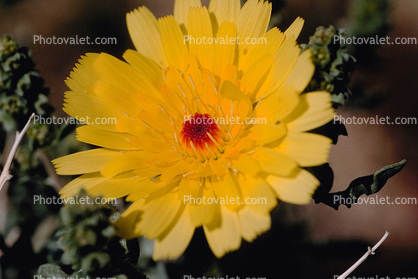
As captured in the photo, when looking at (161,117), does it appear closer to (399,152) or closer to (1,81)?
(1,81)

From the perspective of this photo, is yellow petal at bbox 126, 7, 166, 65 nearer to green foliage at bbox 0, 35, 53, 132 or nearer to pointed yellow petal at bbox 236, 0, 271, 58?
pointed yellow petal at bbox 236, 0, 271, 58

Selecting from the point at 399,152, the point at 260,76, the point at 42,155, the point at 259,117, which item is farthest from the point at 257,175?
the point at 399,152

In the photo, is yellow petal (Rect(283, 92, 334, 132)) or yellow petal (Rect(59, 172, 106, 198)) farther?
yellow petal (Rect(59, 172, 106, 198))

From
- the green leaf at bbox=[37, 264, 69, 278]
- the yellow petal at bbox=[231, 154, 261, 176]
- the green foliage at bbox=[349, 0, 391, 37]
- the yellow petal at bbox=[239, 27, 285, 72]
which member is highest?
the green foliage at bbox=[349, 0, 391, 37]

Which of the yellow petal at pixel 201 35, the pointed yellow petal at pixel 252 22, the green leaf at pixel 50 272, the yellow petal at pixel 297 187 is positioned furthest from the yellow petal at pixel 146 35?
the green leaf at pixel 50 272

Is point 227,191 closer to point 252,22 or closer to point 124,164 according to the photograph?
point 124,164

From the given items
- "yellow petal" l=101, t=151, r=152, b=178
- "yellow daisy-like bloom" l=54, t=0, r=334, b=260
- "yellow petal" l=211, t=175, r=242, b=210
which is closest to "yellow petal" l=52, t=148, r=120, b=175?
"yellow daisy-like bloom" l=54, t=0, r=334, b=260
